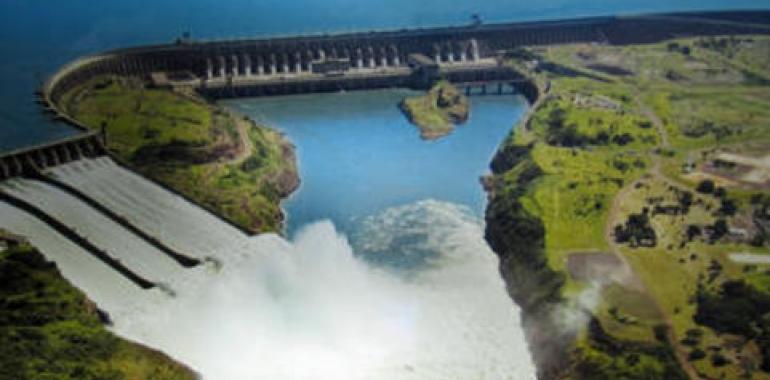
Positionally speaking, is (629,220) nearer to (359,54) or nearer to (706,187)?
(706,187)

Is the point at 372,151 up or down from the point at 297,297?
up

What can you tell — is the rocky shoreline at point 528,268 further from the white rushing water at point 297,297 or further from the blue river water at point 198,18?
the blue river water at point 198,18

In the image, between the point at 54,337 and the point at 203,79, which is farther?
the point at 203,79

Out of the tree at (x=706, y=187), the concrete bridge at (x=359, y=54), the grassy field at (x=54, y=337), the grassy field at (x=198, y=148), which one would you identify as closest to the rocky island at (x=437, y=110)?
the concrete bridge at (x=359, y=54)

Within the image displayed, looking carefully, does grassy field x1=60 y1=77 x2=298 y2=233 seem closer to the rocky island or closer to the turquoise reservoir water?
the turquoise reservoir water

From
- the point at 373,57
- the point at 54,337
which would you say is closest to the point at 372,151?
the point at 373,57
